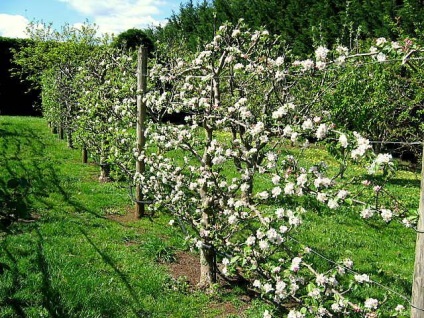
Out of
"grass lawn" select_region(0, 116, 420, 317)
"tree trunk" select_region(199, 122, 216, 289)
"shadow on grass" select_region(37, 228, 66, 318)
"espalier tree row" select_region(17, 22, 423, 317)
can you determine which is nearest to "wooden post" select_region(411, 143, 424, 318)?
"espalier tree row" select_region(17, 22, 423, 317)

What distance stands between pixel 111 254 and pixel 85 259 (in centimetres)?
31

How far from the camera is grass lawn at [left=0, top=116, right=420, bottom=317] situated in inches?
149

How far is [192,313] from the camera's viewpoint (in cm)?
388

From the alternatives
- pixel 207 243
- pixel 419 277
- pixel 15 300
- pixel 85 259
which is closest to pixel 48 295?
pixel 15 300

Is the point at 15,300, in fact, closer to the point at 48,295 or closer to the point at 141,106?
the point at 48,295

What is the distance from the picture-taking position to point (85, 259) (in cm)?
466

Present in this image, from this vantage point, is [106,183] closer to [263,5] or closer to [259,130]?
[259,130]

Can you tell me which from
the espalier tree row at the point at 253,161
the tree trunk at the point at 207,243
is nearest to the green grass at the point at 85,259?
the tree trunk at the point at 207,243

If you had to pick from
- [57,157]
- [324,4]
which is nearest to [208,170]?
[57,157]

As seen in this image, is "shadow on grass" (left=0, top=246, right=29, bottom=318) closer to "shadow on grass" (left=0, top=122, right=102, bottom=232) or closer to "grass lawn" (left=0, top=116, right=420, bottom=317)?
"grass lawn" (left=0, top=116, right=420, bottom=317)

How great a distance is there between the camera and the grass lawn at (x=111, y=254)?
3795 mm

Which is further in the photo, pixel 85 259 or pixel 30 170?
pixel 30 170

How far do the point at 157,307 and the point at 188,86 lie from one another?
204 cm

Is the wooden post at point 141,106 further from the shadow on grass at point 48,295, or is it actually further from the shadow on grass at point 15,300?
the shadow on grass at point 15,300
